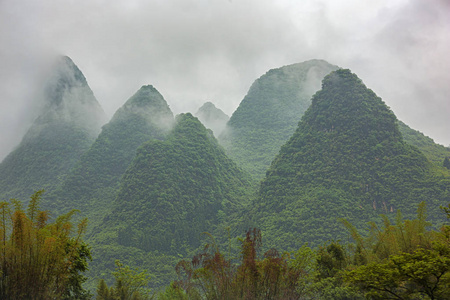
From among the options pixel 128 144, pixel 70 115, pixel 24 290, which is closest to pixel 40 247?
pixel 24 290

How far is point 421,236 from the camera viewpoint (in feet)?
40.2

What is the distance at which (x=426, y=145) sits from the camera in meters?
52.4

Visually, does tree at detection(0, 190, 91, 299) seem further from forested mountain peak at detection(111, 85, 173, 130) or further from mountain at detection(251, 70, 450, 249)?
forested mountain peak at detection(111, 85, 173, 130)

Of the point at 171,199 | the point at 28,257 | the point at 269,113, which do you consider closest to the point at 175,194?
the point at 171,199

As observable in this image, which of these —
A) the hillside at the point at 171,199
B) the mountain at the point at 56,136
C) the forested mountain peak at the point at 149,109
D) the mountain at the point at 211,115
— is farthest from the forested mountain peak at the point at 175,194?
the mountain at the point at 211,115

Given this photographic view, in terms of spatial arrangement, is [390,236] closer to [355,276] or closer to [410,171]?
[355,276]

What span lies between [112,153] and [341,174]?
4106 cm

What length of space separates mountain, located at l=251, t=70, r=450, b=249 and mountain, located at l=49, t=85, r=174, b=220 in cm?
2548

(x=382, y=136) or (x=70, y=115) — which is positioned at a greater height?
(x=70, y=115)

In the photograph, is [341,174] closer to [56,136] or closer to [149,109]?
[149,109]

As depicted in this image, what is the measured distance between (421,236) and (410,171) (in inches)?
1028

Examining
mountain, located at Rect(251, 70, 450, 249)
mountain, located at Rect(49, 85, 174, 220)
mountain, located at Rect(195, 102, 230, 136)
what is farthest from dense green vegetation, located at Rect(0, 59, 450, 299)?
mountain, located at Rect(195, 102, 230, 136)

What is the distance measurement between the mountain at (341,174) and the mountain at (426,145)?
881 centimetres

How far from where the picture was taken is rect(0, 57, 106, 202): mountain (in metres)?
63.5
